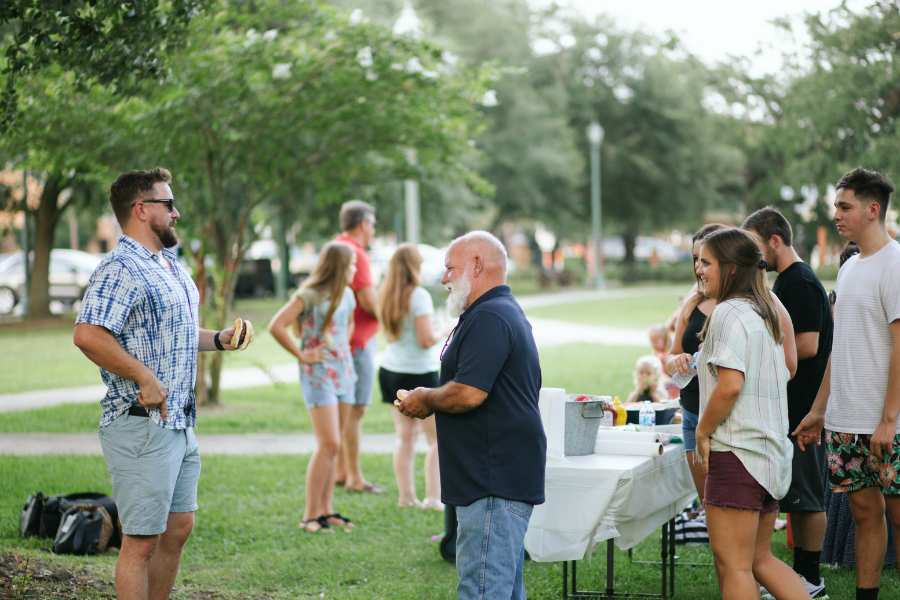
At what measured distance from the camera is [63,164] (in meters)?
10.1

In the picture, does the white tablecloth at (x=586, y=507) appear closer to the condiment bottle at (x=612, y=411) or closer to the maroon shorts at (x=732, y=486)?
the maroon shorts at (x=732, y=486)

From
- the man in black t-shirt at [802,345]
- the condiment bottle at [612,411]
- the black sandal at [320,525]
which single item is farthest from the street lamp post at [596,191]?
the man in black t-shirt at [802,345]

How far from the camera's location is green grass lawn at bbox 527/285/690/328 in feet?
72.6

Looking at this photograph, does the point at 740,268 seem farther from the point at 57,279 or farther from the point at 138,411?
the point at 57,279

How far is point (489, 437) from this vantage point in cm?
327

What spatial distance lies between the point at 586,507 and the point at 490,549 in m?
0.81

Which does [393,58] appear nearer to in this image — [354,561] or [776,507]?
[354,561]

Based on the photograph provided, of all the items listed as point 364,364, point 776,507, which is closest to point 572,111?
point 364,364

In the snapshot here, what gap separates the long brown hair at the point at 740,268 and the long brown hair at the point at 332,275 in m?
3.03

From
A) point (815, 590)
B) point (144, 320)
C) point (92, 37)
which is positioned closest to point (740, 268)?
point (815, 590)

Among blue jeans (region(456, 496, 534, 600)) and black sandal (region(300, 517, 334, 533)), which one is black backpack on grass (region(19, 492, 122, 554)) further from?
blue jeans (region(456, 496, 534, 600))

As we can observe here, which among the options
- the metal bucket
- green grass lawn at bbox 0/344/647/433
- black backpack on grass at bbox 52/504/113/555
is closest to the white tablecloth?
the metal bucket

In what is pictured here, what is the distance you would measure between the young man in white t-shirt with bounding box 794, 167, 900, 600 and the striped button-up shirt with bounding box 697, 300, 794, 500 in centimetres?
74

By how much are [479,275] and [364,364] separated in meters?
3.68
